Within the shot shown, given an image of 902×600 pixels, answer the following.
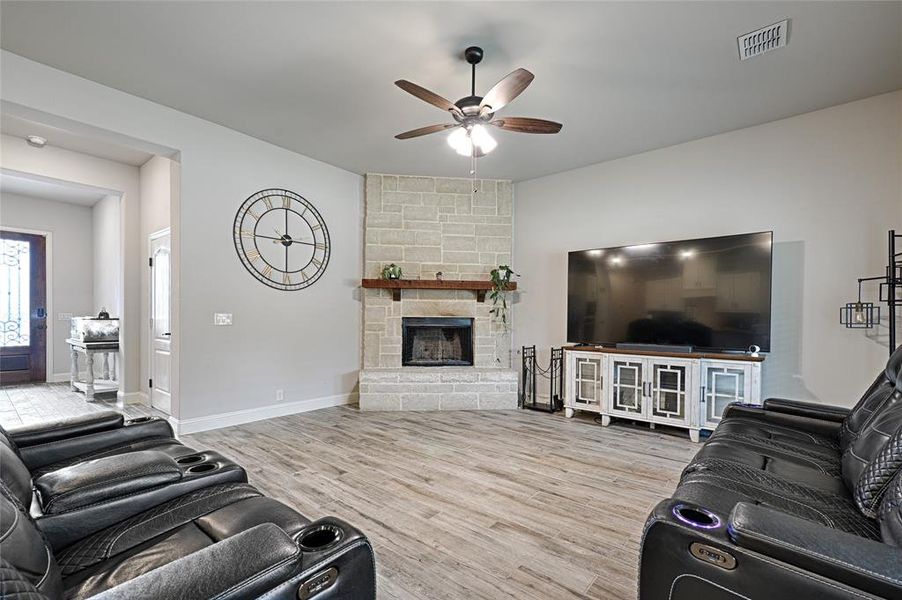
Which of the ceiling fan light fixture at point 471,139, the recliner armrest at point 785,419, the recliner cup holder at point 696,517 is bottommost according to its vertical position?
the recliner armrest at point 785,419

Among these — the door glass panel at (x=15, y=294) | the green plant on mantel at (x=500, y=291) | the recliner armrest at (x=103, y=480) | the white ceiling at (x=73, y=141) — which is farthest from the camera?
the door glass panel at (x=15, y=294)

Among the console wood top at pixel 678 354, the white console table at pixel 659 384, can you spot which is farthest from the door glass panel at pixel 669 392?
the console wood top at pixel 678 354

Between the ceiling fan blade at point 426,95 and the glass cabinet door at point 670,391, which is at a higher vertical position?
the ceiling fan blade at point 426,95

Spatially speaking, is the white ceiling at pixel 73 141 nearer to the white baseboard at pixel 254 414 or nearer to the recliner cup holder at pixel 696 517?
the white baseboard at pixel 254 414

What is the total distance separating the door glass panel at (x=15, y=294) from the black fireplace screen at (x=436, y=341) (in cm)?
621

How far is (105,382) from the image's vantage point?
5.75 m

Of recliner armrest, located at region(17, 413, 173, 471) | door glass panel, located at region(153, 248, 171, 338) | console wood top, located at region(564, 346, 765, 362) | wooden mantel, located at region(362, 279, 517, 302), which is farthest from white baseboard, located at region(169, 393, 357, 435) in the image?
console wood top, located at region(564, 346, 765, 362)

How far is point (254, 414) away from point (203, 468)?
9.74 ft

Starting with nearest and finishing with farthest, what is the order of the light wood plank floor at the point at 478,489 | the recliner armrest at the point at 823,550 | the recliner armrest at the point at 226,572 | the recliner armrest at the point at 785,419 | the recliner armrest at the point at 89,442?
1. the recliner armrest at the point at 226,572
2. the recliner armrest at the point at 823,550
3. the recliner armrest at the point at 89,442
4. the light wood plank floor at the point at 478,489
5. the recliner armrest at the point at 785,419

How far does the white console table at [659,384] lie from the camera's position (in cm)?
365

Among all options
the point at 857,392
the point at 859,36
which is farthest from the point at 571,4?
the point at 857,392

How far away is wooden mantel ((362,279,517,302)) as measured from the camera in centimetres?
518

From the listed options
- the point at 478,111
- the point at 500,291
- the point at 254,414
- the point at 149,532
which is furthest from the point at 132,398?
the point at 478,111

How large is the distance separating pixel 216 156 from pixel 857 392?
239 inches
